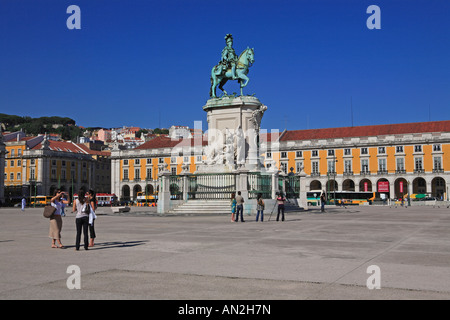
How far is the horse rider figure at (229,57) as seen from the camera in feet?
95.2

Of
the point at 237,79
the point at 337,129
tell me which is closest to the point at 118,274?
the point at 237,79

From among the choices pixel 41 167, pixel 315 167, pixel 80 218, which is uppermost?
pixel 41 167

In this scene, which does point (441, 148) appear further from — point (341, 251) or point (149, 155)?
point (341, 251)

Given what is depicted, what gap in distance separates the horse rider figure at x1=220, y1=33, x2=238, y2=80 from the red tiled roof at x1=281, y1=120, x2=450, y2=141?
5485cm

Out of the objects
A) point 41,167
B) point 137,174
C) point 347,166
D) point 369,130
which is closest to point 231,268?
point 347,166

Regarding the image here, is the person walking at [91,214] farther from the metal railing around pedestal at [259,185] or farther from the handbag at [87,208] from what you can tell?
the metal railing around pedestal at [259,185]

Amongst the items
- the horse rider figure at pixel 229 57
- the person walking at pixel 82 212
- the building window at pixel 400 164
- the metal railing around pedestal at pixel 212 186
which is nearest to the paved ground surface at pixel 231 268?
the person walking at pixel 82 212

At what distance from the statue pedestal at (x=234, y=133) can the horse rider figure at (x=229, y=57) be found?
2073mm

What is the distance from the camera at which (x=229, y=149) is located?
90.1 feet

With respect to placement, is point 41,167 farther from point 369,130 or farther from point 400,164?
point 400,164

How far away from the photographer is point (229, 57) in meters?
29.3

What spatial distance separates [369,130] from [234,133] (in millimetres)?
58393

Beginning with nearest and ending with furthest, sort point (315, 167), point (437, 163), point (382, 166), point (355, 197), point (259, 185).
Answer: point (259, 185)
point (355, 197)
point (437, 163)
point (382, 166)
point (315, 167)

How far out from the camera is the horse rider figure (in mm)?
29019
